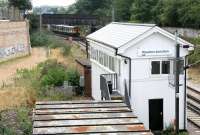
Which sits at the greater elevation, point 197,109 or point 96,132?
point 96,132

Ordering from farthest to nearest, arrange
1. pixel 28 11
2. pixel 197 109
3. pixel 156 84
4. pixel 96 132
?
pixel 28 11, pixel 197 109, pixel 156 84, pixel 96 132

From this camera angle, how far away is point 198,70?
42.9 metres

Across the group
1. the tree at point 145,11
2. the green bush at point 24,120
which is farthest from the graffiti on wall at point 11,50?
the green bush at point 24,120

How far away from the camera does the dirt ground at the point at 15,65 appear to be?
41481 millimetres

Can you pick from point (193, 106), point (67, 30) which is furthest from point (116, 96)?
point (67, 30)

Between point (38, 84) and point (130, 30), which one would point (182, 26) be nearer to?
point (38, 84)

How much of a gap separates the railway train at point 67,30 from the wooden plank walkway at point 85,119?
65.2 m

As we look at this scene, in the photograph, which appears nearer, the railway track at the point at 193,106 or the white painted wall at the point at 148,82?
the white painted wall at the point at 148,82

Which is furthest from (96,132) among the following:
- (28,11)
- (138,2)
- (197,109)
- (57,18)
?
(57,18)

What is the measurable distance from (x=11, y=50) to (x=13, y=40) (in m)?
1.86

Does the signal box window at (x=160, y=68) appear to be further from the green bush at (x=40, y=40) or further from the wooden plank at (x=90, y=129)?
the green bush at (x=40, y=40)

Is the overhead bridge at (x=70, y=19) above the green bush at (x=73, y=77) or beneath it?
above

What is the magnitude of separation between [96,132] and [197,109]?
16328mm

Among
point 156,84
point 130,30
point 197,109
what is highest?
point 130,30
